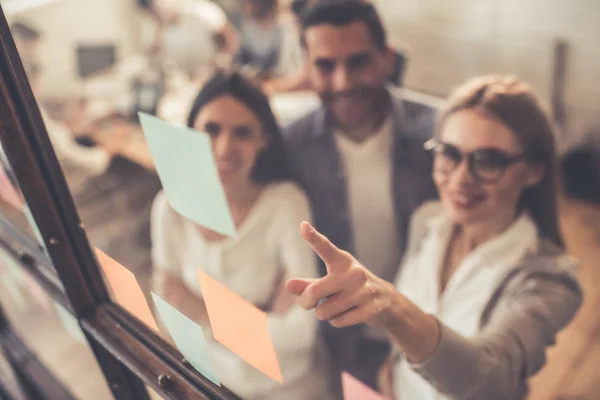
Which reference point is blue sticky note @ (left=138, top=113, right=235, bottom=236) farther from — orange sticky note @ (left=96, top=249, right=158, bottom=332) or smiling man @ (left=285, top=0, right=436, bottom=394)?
smiling man @ (left=285, top=0, right=436, bottom=394)

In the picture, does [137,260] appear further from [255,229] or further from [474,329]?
[474,329]

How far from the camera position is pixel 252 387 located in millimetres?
657

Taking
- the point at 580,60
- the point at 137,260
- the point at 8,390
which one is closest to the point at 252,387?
the point at 137,260

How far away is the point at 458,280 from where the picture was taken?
737 mm

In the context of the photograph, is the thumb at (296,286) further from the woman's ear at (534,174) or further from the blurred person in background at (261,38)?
the blurred person in background at (261,38)

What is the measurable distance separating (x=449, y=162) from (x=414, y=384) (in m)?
0.31

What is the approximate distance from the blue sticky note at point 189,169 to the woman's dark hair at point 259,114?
424 mm

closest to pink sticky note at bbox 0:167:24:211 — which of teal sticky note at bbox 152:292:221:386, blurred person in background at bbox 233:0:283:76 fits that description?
teal sticky note at bbox 152:292:221:386

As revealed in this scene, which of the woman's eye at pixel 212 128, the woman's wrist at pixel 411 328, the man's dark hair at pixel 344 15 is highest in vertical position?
the man's dark hair at pixel 344 15

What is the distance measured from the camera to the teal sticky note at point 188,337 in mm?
527

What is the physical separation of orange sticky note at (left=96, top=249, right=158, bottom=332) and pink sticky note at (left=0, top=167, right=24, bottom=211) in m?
0.24

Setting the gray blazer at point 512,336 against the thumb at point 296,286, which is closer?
the thumb at point 296,286

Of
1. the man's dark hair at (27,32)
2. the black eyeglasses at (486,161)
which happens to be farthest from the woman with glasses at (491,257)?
the man's dark hair at (27,32)

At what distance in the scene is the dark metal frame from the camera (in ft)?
1.83
